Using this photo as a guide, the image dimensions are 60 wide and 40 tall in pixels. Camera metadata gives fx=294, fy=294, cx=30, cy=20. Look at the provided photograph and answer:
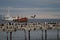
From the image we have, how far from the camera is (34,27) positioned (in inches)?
2788

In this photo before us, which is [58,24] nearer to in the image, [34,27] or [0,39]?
[34,27]

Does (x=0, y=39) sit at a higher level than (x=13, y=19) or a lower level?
lower

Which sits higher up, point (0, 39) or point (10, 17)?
point (10, 17)

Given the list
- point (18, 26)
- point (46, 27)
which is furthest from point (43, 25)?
point (18, 26)

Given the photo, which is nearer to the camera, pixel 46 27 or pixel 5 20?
pixel 46 27

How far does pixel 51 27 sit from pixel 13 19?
32593mm

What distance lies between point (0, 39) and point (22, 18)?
10.0 meters

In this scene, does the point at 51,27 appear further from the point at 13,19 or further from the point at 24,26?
the point at 13,19

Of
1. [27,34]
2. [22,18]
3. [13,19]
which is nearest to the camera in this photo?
[27,34]

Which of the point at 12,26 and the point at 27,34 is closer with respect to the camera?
the point at 12,26

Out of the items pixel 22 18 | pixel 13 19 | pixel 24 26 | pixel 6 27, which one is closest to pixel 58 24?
pixel 24 26

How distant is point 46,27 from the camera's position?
71.2m

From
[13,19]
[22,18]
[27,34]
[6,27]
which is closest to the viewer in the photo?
[6,27]

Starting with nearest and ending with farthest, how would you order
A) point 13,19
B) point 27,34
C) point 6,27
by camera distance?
1. point 6,27
2. point 27,34
3. point 13,19
